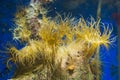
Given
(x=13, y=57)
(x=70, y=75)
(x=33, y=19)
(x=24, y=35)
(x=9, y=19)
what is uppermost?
(x=9, y=19)

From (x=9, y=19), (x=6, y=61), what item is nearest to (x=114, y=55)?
(x=9, y=19)

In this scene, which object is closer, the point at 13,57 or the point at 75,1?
the point at 13,57

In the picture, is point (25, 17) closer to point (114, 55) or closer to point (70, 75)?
point (70, 75)

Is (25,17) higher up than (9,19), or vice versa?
(9,19)

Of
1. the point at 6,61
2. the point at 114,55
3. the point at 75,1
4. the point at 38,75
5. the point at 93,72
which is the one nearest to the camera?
the point at 38,75

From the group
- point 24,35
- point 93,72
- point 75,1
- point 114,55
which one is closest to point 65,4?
point 75,1

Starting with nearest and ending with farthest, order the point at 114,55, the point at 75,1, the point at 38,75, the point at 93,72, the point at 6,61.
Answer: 1. the point at 38,75
2. the point at 93,72
3. the point at 6,61
4. the point at 75,1
5. the point at 114,55
